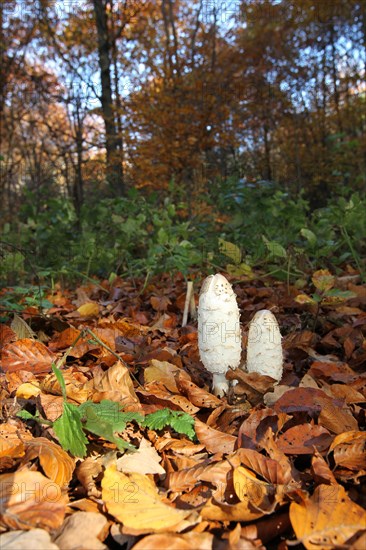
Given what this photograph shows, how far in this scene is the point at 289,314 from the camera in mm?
3164

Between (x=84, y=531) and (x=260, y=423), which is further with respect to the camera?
(x=260, y=423)

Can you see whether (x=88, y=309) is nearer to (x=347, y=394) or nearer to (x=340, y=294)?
(x=340, y=294)

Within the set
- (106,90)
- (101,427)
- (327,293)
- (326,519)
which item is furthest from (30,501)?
(106,90)

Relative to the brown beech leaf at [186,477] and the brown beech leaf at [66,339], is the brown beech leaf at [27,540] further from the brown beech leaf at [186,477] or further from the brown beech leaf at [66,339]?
the brown beech leaf at [66,339]

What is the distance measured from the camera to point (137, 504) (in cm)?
128

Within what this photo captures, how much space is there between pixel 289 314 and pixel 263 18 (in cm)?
1222

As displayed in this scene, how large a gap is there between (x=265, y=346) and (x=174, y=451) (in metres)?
0.57

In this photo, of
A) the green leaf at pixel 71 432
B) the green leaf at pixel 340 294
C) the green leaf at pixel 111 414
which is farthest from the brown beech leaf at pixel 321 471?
the green leaf at pixel 340 294

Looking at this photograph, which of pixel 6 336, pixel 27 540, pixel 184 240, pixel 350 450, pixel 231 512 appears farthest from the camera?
pixel 184 240

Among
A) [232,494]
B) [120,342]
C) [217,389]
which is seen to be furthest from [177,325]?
[232,494]

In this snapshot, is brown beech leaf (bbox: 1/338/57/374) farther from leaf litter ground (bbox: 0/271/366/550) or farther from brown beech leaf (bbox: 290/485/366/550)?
brown beech leaf (bbox: 290/485/366/550)

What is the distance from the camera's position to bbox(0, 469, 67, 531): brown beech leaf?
1214mm

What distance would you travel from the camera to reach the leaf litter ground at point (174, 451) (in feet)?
4.02

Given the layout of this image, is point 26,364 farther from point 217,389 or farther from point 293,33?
point 293,33
